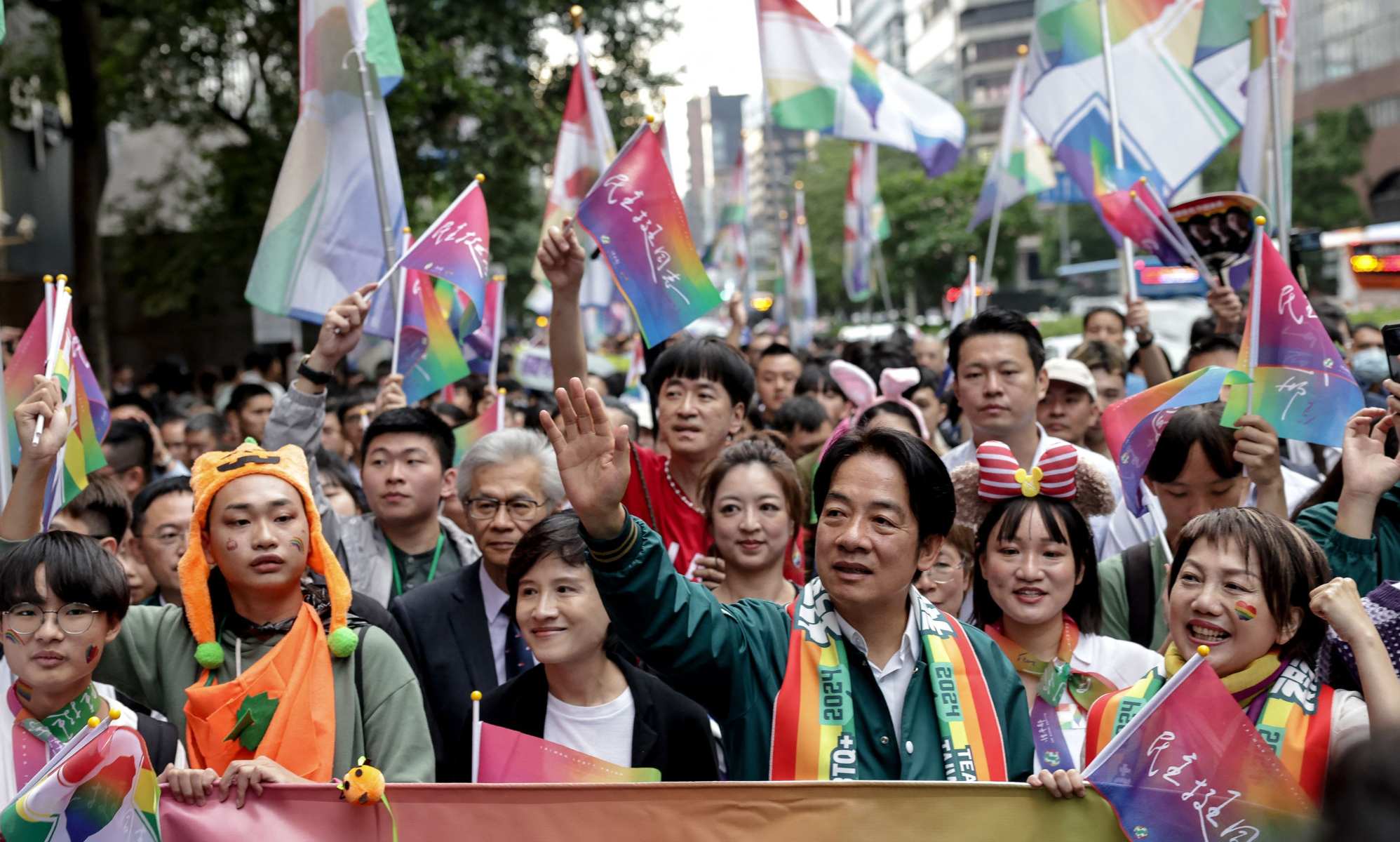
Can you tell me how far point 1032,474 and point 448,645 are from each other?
1.65 m

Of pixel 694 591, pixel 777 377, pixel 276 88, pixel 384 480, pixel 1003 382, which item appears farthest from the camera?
pixel 276 88

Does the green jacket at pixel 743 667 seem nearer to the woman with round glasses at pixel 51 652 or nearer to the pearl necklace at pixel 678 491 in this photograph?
the woman with round glasses at pixel 51 652

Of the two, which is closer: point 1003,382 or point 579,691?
point 579,691

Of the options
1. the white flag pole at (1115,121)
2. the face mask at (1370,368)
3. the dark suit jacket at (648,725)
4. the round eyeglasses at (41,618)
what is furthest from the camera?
the face mask at (1370,368)

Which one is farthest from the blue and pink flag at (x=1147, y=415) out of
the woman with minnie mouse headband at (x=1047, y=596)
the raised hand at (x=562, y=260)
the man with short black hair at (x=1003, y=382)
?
the raised hand at (x=562, y=260)

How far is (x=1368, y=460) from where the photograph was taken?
3.68 metres

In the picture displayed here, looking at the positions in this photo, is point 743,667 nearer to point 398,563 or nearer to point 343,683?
point 343,683

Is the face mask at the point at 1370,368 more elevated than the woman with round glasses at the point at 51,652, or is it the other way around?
the face mask at the point at 1370,368

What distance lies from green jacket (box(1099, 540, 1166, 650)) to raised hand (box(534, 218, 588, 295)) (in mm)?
1764

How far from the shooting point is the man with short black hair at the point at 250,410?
325 inches

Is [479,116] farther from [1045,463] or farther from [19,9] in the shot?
[1045,463]

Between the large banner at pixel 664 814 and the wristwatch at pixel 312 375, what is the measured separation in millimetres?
2018

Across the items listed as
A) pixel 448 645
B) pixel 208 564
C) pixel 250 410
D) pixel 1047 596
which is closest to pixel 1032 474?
pixel 1047 596

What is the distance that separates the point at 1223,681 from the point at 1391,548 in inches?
34.9
